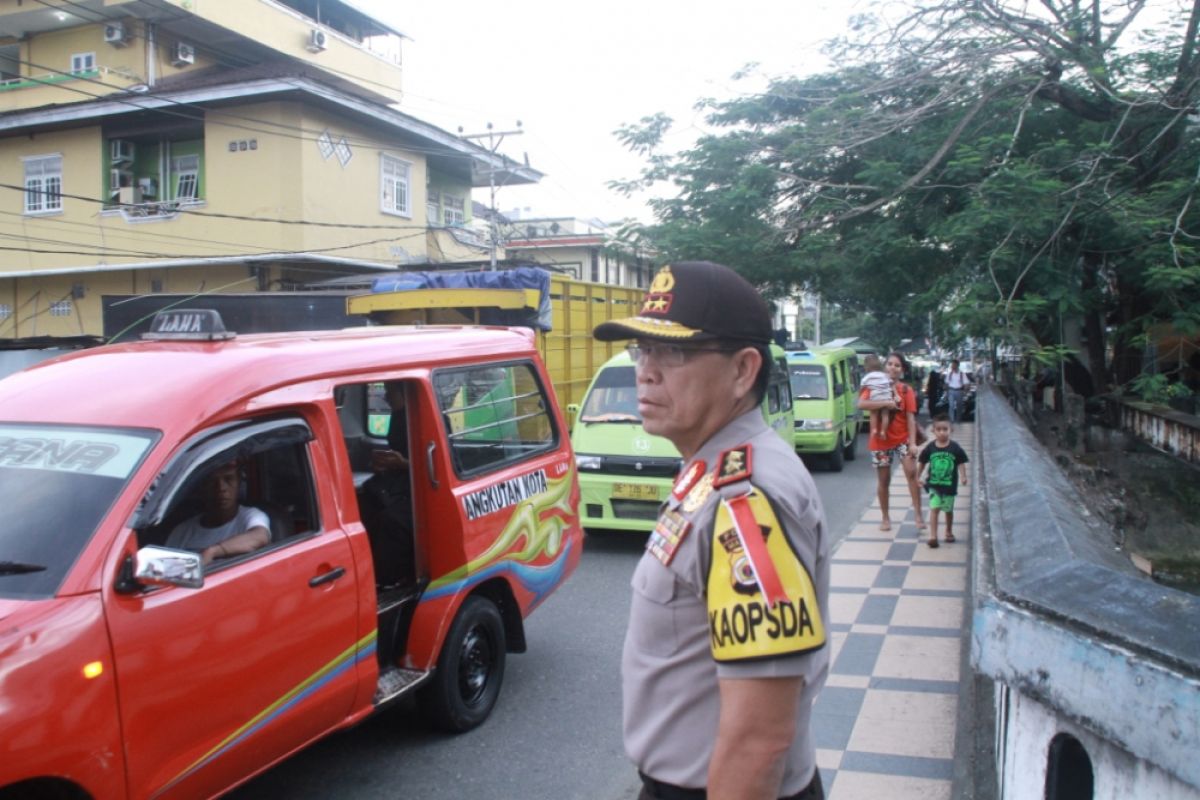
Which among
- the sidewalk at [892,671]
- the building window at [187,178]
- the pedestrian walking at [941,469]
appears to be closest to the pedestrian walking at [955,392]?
the sidewalk at [892,671]

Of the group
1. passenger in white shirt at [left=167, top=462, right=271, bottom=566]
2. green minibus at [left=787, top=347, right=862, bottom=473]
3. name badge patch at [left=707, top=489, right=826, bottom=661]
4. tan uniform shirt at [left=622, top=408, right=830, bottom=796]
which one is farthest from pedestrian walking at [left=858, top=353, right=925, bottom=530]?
name badge patch at [left=707, top=489, right=826, bottom=661]

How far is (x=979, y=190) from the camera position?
10219mm

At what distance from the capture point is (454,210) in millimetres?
27781

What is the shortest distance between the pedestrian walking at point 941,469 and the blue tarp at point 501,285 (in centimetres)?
472

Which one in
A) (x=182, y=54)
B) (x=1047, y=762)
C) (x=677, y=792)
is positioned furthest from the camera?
(x=182, y=54)

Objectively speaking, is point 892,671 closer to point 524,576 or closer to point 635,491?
point 524,576

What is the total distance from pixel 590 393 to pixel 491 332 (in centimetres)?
444

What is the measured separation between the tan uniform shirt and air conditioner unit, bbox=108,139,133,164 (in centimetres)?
2353

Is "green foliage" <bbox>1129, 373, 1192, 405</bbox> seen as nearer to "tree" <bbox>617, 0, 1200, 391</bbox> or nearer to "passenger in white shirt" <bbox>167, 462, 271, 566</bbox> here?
"tree" <bbox>617, 0, 1200, 391</bbox>

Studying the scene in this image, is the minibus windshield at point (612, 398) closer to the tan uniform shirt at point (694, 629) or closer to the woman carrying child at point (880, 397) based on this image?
the woman carrying child at point (880, 397)

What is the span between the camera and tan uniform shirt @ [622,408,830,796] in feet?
5.75

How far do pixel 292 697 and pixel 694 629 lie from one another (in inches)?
94.0

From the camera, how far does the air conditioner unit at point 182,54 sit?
2309cm

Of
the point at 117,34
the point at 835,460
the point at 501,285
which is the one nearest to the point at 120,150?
the point at 117,34
